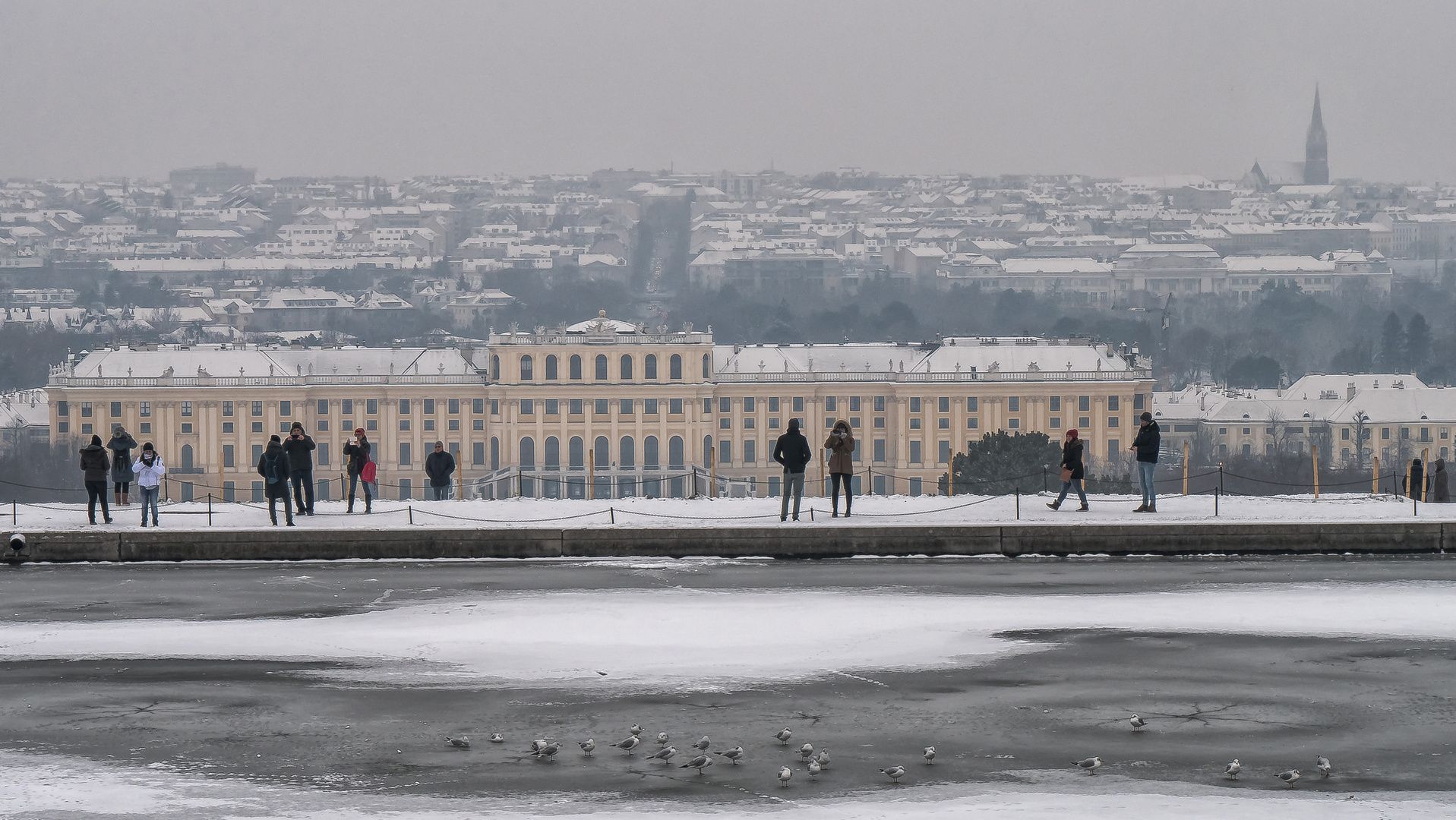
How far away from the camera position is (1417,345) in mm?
139250

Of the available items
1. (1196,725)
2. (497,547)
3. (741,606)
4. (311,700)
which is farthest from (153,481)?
(1196,725)

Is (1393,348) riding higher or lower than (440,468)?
higher

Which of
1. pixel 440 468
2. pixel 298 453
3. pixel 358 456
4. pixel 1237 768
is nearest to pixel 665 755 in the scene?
pixel 1237 768

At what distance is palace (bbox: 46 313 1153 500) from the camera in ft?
330

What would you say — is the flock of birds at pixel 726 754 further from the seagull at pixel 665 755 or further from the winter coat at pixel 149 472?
the winter coat at pixel 149 472

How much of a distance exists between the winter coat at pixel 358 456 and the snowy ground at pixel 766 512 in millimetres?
471

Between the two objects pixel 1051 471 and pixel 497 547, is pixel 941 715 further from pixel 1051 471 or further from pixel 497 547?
pixel 1051 471

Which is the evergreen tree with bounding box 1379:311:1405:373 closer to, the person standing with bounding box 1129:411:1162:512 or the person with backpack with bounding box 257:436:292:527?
the person standing with bounding box 1129:411:1162:512

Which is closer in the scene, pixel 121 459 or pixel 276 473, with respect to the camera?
pixel 276 473

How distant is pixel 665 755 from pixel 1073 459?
12.1 metres

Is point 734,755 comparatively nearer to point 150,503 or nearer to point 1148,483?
point 1148,483

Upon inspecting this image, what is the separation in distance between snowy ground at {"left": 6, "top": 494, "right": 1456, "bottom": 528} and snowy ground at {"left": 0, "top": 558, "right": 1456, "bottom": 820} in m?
2.77

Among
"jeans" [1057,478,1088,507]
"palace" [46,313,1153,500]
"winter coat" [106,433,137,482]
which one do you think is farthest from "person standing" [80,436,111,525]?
"palace" [46,313,1153,500]

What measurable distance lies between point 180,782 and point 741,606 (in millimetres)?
6507
